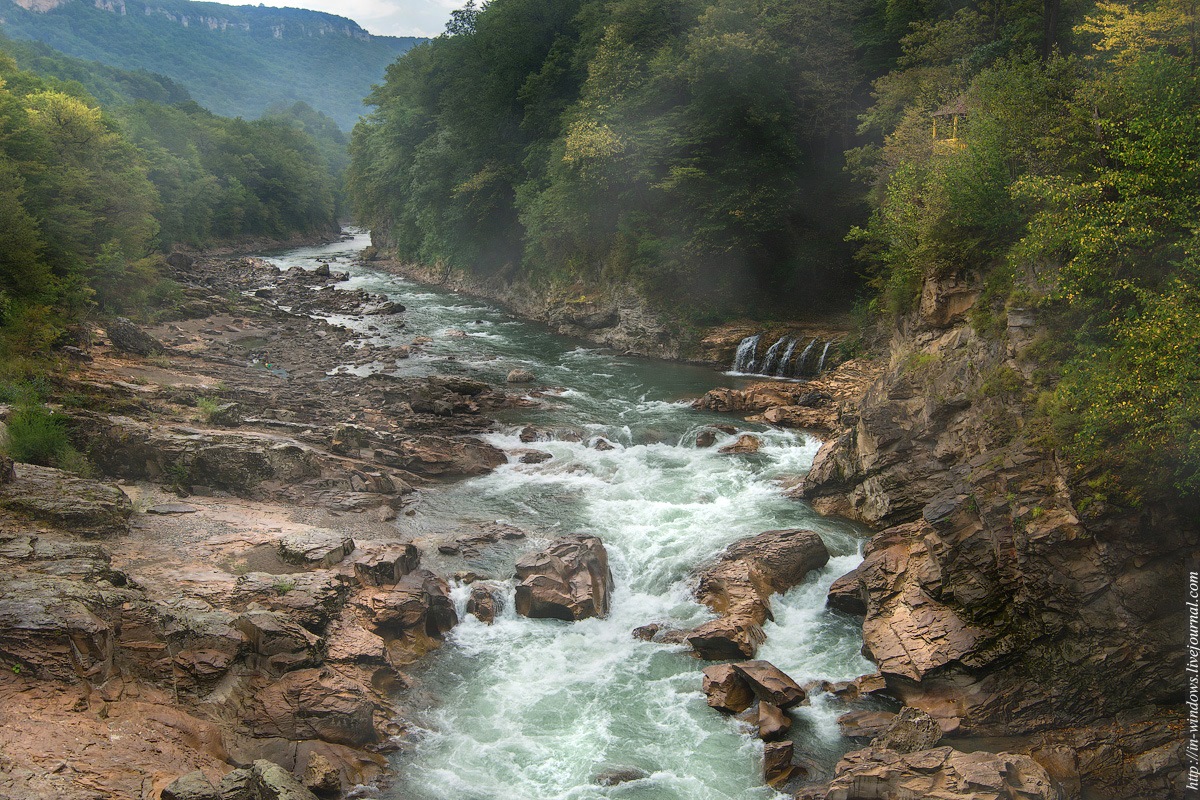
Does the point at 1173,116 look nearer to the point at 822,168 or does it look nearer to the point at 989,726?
the point at 989,726

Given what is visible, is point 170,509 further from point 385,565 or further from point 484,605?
point 484,605

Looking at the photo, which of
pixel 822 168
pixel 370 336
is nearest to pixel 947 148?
pixel 822 168

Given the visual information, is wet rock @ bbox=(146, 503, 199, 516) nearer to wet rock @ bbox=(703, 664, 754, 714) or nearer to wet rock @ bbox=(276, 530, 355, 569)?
wet rock @ bbox=(276, 530, 355, 569)

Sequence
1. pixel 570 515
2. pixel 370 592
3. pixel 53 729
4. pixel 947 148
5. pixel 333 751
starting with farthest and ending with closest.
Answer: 1. pixel 947 148
2. pixel 570 515
3. pixel 370 592
4. pixel 333 751
5. pixel 53 729

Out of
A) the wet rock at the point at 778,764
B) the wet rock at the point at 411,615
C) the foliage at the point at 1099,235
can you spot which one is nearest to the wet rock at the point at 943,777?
the wet rock at the point at 778,764

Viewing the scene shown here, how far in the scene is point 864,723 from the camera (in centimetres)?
1250

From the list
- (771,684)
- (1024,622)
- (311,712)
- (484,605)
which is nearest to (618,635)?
(484,605)

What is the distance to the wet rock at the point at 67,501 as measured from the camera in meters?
14.4

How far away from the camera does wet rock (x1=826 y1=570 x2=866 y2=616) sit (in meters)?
15.6

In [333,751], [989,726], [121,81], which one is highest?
[121,81]

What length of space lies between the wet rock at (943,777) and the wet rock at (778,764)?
845 millimetres

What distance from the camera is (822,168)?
38.7m

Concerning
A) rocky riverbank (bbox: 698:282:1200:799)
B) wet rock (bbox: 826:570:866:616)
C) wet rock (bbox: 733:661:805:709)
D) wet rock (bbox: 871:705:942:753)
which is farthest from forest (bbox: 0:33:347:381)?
rocky riverbank (bbox: 698:282:1200:799)

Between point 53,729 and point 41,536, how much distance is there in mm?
5322
